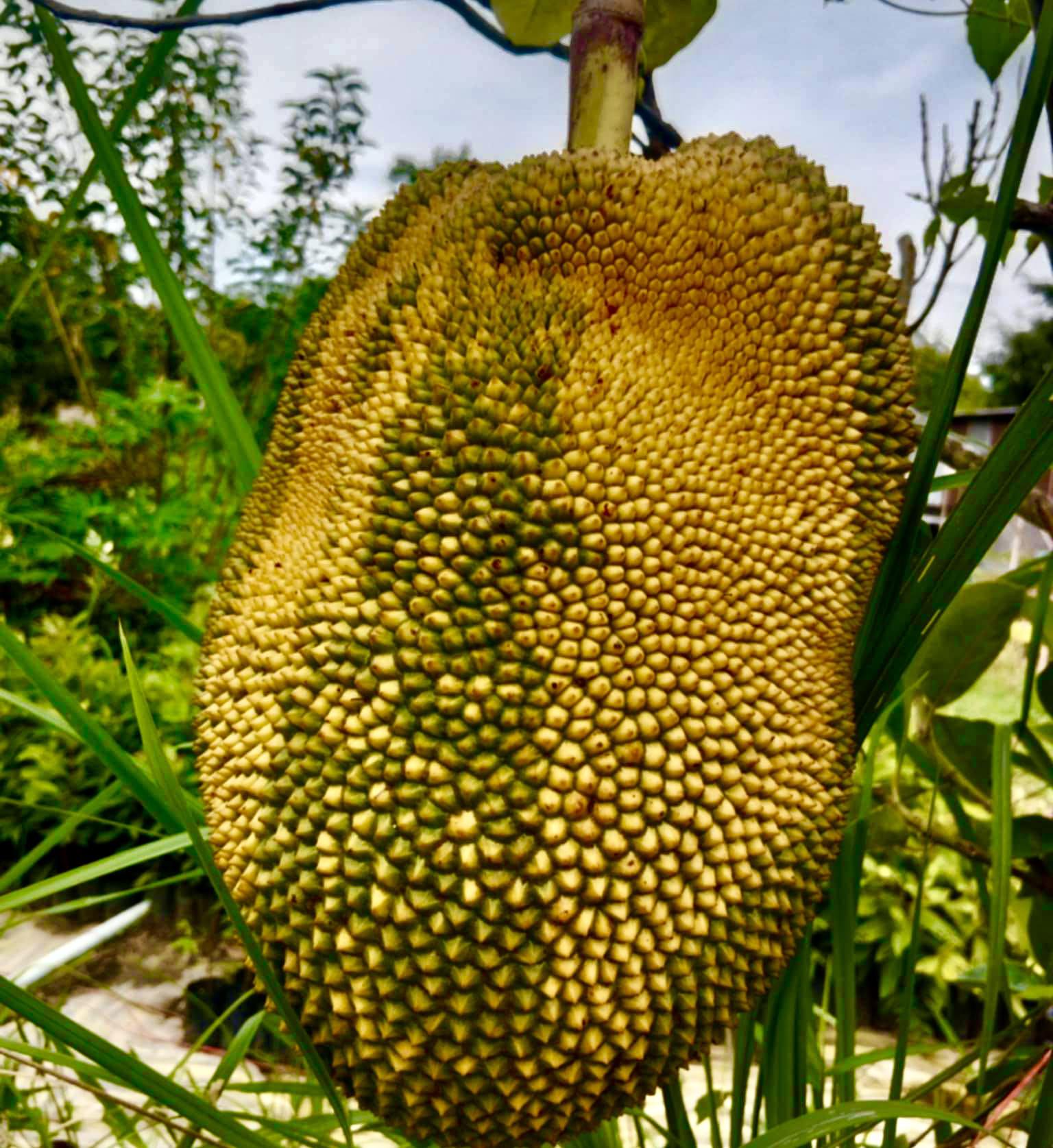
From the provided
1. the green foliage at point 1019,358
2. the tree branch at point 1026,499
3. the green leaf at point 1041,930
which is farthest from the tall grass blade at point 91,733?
the green foliage at point 1019,358

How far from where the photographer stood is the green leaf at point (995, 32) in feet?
2.04

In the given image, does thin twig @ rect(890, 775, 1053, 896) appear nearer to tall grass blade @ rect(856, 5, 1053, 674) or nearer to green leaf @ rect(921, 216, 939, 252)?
tall grass blade @ rect(856, 5, 1053, 674)

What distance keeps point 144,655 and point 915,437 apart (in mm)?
1879

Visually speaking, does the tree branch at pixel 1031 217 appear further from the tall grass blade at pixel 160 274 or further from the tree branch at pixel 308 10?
the tall grass blade at pixel 160 274

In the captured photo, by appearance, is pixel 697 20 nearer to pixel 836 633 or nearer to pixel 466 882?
pixel 836 633

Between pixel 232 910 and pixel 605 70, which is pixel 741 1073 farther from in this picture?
pixel 605 70

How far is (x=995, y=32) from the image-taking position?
25.1 inches

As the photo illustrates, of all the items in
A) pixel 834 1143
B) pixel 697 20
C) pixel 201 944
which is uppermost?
pixel 697 20

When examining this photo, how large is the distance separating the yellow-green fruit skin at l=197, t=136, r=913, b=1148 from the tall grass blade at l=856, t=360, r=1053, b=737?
0.03m

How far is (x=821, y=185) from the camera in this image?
18.4 inches

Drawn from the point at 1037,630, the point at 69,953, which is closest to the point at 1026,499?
the point at 1037,630

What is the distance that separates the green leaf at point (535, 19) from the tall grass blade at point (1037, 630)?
432mm

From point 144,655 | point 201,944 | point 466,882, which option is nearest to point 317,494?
point 466,882

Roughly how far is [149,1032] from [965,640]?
4.85 feet
